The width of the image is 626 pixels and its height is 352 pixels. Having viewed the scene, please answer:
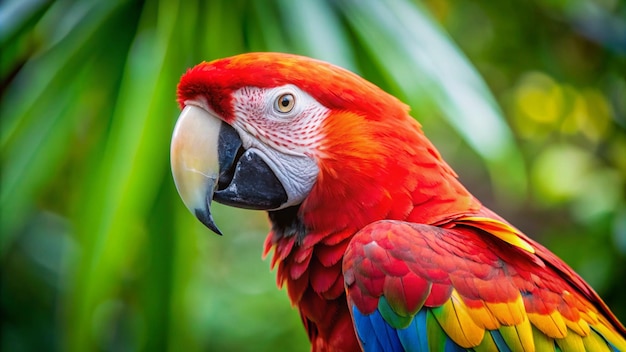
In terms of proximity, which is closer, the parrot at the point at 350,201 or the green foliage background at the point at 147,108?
the parrot at the point at 350,201

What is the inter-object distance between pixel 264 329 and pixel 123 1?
1.32 metres

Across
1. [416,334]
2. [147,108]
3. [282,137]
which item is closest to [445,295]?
[416,334]

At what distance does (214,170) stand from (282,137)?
0.37 feet

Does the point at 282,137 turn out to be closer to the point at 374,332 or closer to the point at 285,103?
the point at 285,103

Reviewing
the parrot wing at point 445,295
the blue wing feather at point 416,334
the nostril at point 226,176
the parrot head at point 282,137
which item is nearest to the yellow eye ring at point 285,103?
the parrot head at point 282,137

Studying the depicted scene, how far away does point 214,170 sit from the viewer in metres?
0.96

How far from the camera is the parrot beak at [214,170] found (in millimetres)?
949

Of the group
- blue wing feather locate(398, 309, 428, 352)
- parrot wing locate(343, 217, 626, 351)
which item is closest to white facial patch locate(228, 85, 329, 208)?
parrot wing locate(343, 217, 626, 351)

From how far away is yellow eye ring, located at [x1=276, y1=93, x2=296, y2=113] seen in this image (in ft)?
3.19

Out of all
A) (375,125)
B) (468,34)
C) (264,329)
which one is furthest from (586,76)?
(375,125)

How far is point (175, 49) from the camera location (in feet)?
4.73

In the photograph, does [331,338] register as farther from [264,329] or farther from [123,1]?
[264,329]

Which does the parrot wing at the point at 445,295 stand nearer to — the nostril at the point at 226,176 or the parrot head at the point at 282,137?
the parrot head at the point at 282,137

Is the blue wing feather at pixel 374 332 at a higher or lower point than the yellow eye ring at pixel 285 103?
lower
